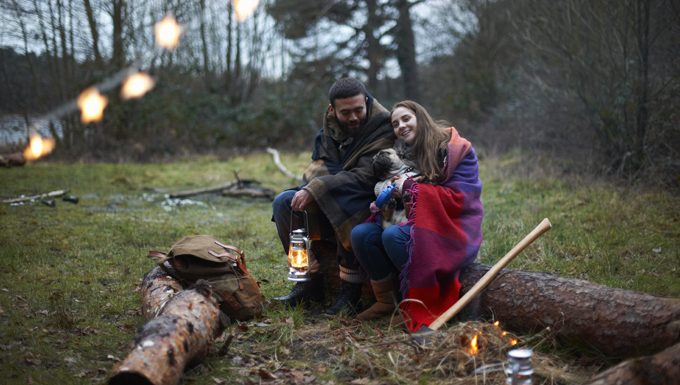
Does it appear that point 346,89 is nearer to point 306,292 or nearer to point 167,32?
point 306,292

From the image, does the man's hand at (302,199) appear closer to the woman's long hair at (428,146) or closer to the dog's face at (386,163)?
Answer: the dog's face at (386,163)

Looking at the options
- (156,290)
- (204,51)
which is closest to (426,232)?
(156,290)

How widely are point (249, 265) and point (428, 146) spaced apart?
2.73m

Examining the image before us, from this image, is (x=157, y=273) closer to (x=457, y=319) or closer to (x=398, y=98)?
(x=457, y=319)

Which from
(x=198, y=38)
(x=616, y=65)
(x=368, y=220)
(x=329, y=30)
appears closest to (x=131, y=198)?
(x=368, y=220)

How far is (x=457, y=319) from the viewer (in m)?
4.49

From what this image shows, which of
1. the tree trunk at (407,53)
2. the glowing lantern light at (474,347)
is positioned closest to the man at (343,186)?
the glowing lantern light at (474,347)

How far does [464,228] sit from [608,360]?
1.24m

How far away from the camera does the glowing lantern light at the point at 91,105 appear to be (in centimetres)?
1681

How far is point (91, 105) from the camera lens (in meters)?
17.0

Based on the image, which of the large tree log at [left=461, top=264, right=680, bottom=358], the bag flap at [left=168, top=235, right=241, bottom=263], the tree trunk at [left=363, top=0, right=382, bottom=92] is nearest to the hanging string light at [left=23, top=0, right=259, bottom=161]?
the tree trunk at [left=363, top=0, right=382, bottom=92]

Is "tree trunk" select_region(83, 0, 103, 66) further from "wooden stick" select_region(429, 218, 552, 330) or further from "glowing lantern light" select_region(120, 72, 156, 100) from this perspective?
"wooden stick" select_region(429, 218, 552, 330)

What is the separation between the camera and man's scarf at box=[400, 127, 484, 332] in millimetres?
4344

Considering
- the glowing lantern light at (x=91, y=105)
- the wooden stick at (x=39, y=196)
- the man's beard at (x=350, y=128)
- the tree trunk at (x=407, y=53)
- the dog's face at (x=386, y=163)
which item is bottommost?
the wooden stick at (x=39, y=196)
